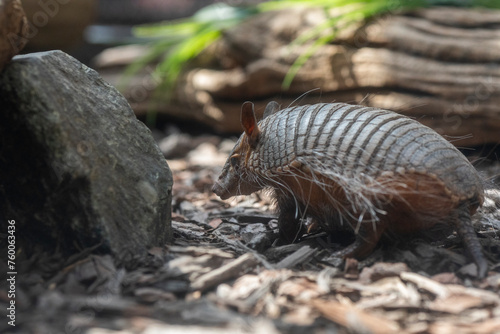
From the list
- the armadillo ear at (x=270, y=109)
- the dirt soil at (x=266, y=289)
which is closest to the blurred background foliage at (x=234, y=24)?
the armadillo ear at (x=270, y=109)

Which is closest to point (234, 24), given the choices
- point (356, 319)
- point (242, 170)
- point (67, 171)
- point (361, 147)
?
point (242, 170)

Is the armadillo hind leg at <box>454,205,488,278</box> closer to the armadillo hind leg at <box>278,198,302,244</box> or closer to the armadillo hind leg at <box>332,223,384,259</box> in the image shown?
the armadillo hind leg at <box>332,223,384,259</box>

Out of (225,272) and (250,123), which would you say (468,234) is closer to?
(225,272)

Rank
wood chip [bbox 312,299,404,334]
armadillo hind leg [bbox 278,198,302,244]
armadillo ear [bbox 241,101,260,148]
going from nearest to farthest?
wood chip [bbox 312,299,404,334] < armadillo ear [bbox 241,101,260,148] < armadillo hind leg [bbox 278,198,302,244]

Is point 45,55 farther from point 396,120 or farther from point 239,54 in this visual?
point 239,54

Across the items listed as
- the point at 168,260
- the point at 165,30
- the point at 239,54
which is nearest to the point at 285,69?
the point at 239,54

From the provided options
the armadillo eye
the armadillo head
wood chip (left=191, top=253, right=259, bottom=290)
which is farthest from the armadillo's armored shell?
wood chip (left=191, top=253, right=259, bottom=290)
